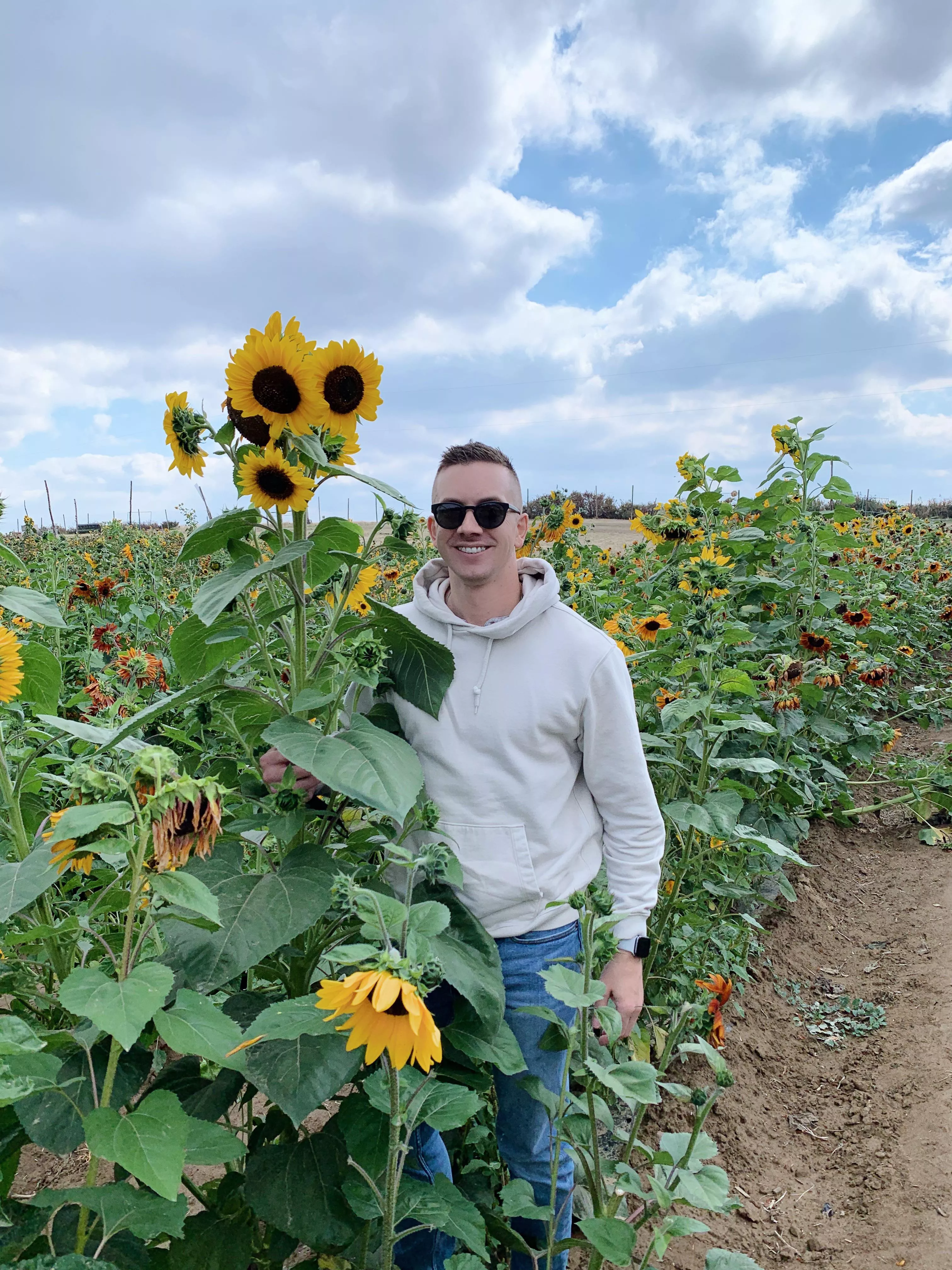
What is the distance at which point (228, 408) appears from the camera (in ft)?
5.75

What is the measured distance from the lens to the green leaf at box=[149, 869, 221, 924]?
1070 millimetres

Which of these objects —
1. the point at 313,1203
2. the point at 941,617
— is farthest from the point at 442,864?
the point at 941,617

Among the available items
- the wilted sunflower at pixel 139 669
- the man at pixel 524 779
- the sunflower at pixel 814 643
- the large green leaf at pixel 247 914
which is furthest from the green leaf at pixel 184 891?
the sunflower at pixel 814 643

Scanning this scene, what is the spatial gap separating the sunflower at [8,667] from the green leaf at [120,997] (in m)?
0.75

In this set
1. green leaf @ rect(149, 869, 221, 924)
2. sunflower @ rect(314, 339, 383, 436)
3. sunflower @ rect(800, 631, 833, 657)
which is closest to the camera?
green leaf @ rect(149, 869, 221, 924)

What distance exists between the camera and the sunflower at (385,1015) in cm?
101

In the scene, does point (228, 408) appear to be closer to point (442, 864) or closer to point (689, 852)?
point (442, 864)

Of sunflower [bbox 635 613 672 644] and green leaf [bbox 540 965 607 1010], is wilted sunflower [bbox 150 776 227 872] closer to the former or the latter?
green leaf [bbox 540 965 607 1010]

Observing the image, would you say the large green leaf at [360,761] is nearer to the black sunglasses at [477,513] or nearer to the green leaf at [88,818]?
the green leaf at [88,818]

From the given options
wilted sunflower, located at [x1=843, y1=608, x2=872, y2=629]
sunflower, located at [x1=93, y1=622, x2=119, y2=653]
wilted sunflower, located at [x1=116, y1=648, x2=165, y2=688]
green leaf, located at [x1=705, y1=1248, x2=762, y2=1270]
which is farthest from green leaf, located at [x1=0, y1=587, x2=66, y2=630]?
wilted sunflower, located at [x1=843, y1=608, x2=872, y2=629]

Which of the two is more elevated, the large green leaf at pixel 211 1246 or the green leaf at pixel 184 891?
the green leaf at pixel 184 891

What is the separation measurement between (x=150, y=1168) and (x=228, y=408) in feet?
4.19

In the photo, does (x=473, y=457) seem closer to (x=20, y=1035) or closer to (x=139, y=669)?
(x=20, y=1035)

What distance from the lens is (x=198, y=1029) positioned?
1.14 meters
